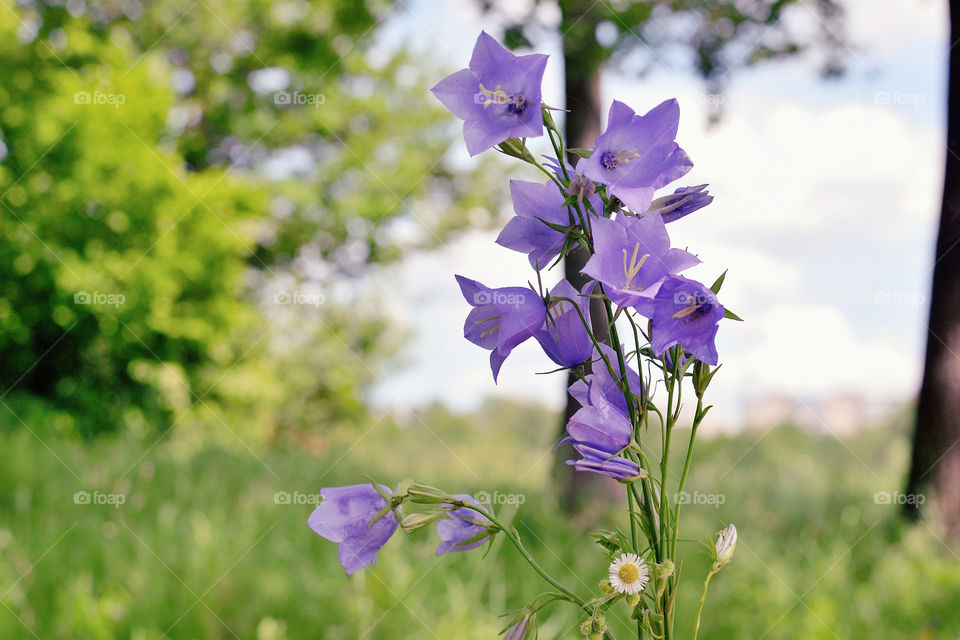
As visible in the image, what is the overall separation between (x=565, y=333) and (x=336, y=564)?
236 centimetres

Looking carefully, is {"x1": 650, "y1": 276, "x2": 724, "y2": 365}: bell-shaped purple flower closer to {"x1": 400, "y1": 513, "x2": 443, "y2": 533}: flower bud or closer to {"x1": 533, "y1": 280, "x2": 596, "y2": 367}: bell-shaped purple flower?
{"x1": 533, "y1": 280, "x2": 596, "y2": 367}: bell-shaped purple flower

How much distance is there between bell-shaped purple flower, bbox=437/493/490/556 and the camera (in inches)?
30.3

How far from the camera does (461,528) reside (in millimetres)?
794

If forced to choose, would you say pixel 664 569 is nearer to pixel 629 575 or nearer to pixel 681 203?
pixel 629 575

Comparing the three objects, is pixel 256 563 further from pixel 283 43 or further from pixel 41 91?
pixel 41 91

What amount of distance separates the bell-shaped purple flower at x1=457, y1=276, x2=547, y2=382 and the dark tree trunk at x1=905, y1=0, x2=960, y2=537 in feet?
13.8

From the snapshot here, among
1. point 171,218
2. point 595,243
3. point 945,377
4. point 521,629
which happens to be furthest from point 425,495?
point 171,218

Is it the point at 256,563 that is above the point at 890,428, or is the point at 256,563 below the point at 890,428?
above

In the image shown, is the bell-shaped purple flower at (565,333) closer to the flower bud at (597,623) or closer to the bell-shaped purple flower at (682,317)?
the bell-shaped purple flower at (682,317)

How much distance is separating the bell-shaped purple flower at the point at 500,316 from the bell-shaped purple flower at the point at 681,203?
0.52 feet

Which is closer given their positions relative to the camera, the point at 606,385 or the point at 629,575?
the point at 629,575

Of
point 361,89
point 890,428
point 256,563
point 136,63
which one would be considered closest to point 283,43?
point 136,63

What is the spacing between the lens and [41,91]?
8.17m

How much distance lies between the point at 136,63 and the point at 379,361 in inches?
208
